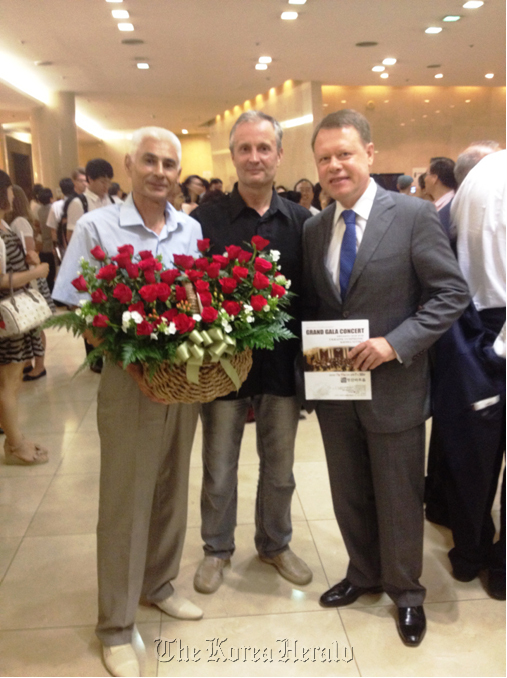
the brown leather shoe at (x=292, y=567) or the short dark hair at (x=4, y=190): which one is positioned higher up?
the short dark hair at (x=4, y=190)

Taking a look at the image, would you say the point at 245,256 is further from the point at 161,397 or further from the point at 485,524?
the point at 485,524

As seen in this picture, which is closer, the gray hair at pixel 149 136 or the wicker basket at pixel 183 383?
the wicker basket at pixel 183 383

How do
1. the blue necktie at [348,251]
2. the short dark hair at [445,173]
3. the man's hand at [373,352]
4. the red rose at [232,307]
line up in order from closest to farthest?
1. the red rose at [232,307]
2. the man's hand at [373,352]
3. the blue necktie at [348,251]
4. the short dark hair at [445,173]

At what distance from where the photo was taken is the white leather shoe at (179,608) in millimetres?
2273

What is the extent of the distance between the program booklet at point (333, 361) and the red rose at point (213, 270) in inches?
16.6

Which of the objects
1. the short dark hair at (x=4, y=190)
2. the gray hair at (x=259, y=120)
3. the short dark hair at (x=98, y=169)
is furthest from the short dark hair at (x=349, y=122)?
the short dark hair at (x=98, y=169)

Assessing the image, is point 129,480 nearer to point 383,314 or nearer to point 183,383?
point 183,383

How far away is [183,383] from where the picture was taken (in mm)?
1686

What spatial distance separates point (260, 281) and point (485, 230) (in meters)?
1.01

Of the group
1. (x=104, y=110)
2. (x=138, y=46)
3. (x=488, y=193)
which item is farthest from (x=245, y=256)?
(x=104, y=110)

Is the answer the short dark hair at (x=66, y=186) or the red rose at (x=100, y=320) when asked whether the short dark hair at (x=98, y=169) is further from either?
the red rose at (x=100, y=320)

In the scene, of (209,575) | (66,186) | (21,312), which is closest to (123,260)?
(209,575)

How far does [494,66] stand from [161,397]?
12.8 m

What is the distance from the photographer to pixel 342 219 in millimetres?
2078
